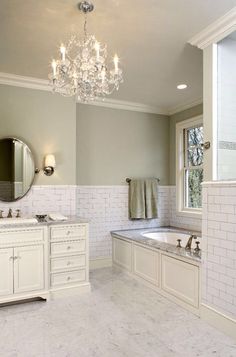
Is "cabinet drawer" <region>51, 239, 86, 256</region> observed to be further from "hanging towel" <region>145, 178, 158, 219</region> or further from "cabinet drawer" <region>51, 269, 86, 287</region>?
"hanging towel" <region>145, 178, 158, 219</region>

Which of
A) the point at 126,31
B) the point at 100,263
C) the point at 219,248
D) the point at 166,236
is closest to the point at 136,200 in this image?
the point at 166,236

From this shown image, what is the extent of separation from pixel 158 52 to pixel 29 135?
→ 6.16 feet

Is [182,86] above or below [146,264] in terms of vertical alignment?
above

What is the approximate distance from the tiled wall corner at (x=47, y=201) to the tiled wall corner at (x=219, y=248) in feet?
6.23

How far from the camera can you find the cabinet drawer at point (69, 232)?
324 centimetres

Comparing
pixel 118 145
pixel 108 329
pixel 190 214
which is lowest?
pixel 108 329

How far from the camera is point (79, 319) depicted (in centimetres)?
273

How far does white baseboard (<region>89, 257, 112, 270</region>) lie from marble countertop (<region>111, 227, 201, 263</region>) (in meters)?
0.42

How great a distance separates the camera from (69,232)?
332 cm

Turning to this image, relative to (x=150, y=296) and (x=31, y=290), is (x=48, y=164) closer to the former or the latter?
(x=31, y=290)

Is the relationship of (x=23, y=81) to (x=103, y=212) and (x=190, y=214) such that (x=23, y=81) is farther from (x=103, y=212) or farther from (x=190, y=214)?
(x=190, y=214)

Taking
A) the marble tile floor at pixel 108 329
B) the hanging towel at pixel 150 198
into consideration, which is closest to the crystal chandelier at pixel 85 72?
the marble tile floor at pixel 108 329

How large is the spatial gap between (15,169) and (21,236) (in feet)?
3.08

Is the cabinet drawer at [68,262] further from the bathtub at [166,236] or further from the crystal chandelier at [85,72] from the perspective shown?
the crystal chandelier at [85,72]
